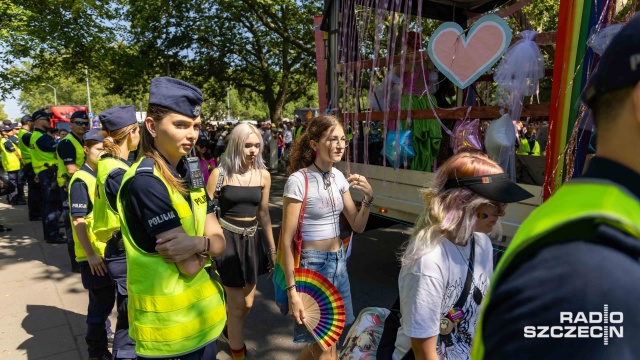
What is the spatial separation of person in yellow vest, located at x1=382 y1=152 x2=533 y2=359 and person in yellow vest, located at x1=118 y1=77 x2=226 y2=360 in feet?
2.86

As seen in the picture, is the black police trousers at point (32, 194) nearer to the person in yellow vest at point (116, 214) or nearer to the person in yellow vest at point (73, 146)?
the person in yellow vest at point (73, 146)

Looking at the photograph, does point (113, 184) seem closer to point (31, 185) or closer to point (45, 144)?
point (45, 144)

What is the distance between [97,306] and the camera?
3023mm

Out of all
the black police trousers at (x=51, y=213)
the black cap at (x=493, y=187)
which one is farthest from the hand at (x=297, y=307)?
the black police trousers at (x=51, y=213)

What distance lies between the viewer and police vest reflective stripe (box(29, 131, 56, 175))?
23.8ft

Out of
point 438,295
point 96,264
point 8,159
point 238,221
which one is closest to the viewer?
point 438,295

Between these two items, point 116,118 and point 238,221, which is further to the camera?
point 238,221

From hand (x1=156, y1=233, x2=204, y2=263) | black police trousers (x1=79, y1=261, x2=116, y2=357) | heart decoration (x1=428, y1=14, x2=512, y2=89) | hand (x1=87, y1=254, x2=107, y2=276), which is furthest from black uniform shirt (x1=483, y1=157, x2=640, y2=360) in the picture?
black police trousers (x1=79, y1=261, x2=116, y2=357)

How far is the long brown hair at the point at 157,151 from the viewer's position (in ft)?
5.70

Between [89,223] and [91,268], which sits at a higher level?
[89,223]

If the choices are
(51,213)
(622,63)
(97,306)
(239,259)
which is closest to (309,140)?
(239,259)

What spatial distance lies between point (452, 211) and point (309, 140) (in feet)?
4.54

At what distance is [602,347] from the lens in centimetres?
61

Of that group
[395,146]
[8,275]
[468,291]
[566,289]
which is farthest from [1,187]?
[566,289]
